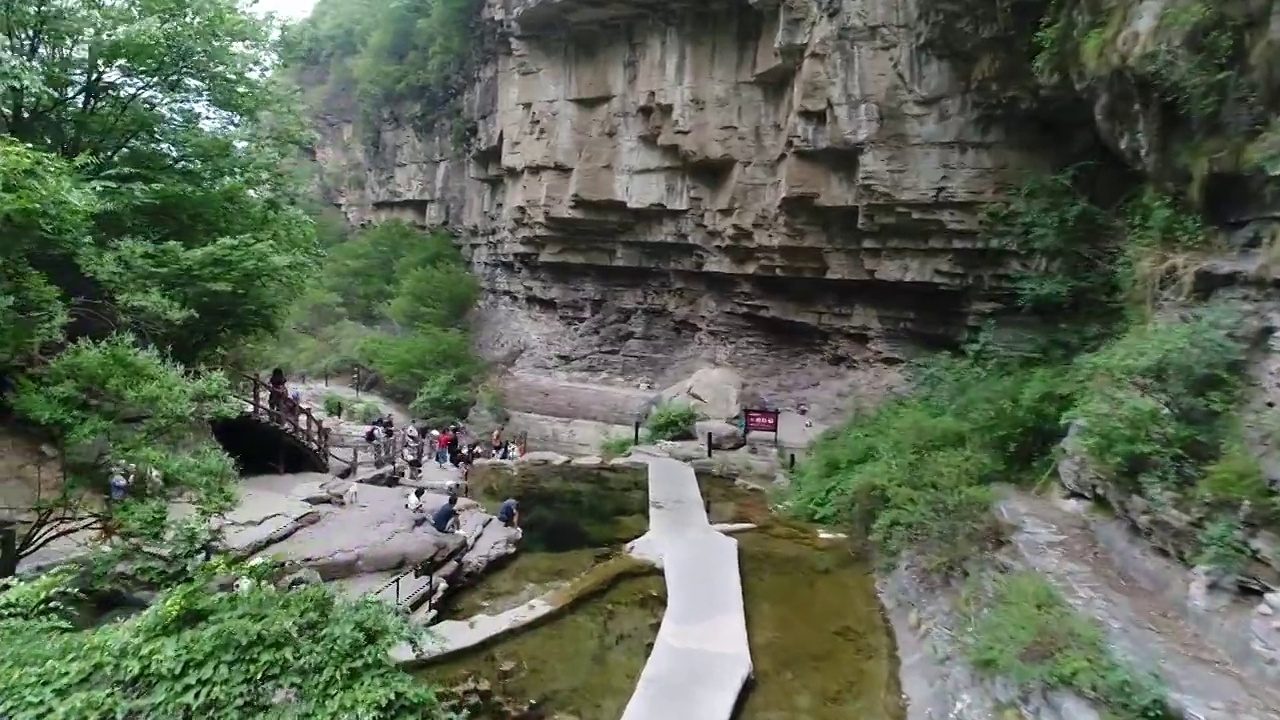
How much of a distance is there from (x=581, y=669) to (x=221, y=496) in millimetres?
4817

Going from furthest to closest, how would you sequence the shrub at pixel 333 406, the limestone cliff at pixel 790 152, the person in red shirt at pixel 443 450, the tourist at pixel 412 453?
1. the shrub at pixel 333 406
2. the person in red shirt at pixel 443 450
3. the tourist at pixel 412 453
4. the limestone cliff at pixel 790 152

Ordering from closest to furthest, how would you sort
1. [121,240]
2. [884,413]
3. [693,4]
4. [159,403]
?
[159,403]
[121,240]
[884,413]
[693,4]

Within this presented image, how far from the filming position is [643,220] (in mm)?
27047

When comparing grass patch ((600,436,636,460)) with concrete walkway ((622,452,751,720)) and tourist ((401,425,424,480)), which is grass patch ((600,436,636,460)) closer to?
tourist ((401,425,424,480))

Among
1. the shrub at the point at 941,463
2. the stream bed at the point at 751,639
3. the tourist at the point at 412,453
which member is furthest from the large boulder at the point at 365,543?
the shrub at the point at 941,463

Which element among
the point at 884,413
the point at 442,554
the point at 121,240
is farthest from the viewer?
the point at 884,413

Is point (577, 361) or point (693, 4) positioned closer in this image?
point (693, 4)

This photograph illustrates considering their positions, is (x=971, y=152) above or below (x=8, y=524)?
above

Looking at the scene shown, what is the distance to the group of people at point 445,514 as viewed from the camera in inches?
508

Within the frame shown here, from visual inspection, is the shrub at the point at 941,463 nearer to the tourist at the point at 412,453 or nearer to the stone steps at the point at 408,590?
the stone steps at the point at 408,590

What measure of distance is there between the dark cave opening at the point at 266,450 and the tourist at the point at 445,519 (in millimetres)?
5036

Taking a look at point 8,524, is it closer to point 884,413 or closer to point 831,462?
point 831,462

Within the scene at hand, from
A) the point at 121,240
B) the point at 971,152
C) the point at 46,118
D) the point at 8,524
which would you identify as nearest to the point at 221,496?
the point at 8,524

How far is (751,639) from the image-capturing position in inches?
379
